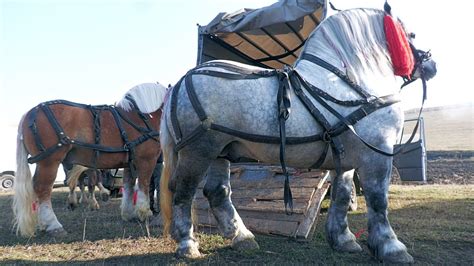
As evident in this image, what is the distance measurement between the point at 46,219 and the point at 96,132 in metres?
1.43

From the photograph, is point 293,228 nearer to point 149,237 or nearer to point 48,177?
point 149,237

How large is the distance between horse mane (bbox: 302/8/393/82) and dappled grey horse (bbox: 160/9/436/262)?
0.4 inches

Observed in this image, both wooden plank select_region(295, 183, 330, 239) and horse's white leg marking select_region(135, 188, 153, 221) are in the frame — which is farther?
horse's white leg marking select_region(135, 188, 153, 221)

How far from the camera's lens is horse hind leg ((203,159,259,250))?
3803 millimetres

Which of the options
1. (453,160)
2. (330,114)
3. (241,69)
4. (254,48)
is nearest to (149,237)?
(241,69)

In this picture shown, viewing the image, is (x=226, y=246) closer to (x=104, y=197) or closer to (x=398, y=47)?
(x=398, y=47)

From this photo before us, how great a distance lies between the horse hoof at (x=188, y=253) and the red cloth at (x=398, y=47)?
2752 mm

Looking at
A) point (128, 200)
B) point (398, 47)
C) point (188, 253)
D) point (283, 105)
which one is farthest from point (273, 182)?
point (128, 200)

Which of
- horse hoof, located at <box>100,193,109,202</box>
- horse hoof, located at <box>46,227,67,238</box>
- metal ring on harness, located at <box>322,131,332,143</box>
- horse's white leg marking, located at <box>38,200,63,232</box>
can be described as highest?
metal ring on harness, located at <box>322,131,332,143</box>

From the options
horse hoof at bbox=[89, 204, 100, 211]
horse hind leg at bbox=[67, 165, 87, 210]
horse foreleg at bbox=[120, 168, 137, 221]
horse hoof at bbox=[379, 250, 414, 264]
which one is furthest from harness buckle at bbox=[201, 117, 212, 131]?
horse hoof at bbox=[89, 204, 100, 211]

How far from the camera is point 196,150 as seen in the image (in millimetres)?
3285

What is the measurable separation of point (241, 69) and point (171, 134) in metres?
0.97

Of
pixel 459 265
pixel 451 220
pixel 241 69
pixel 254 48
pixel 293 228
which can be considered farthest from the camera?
pixel 254 48

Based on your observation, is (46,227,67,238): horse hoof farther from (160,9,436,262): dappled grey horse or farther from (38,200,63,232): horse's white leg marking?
(160,9,436,262): dappled grey horse
